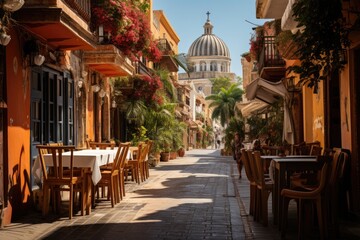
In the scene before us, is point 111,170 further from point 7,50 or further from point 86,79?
point 86,79

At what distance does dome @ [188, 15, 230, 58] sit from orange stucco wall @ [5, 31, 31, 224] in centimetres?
10794

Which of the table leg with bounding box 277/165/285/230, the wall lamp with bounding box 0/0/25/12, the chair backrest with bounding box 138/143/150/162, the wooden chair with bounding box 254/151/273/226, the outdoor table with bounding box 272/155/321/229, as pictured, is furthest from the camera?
the chair backrest with bounding box 138/143/150/162

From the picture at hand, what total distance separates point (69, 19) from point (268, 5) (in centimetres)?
520

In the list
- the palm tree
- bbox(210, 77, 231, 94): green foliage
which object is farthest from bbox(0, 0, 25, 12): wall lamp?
bbox(210, 77, 231, 94): green foliage

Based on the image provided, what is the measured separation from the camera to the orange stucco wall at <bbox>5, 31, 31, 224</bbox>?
8445mm

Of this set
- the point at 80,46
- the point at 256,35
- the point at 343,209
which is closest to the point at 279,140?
the point at 256,35

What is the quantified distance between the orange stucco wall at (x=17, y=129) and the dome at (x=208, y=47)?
108 m

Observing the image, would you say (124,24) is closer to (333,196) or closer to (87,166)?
(87,166)

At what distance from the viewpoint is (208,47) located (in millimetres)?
116875

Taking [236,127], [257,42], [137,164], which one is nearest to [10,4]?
[137,164]

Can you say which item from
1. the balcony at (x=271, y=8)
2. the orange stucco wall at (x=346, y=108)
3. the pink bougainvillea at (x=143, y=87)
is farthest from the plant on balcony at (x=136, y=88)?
the orange stucco wall at (x=346, y=108)

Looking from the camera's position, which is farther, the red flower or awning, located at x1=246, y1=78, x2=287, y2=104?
the red flower

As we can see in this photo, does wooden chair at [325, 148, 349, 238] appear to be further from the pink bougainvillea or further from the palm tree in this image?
the palm tree

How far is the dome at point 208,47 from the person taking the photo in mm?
116438
